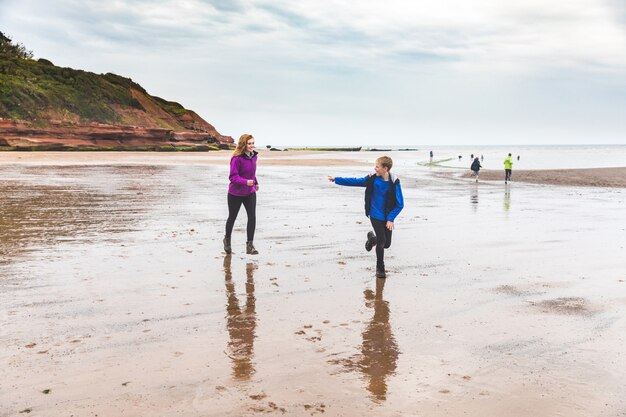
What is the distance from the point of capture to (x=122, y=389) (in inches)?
161

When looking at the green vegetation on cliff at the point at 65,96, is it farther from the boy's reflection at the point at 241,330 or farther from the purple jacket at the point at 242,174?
the boy's reflection at the point at 241,330

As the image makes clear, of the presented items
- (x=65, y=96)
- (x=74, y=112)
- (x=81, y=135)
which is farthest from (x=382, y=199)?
(x=65, y=96)

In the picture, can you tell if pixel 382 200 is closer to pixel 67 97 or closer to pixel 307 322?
pixel 307 322

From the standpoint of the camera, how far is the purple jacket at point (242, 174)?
9773mm

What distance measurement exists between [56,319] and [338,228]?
24.9ft

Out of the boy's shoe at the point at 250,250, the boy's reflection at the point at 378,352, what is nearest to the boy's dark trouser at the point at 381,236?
the boy's reflection at the point at 378,352

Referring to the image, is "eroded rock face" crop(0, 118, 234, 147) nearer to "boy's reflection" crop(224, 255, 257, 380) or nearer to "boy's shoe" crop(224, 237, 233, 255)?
"boy's shoe" crop(224, 237, 233, 255)

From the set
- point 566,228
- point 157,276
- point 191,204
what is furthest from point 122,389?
point 191,204

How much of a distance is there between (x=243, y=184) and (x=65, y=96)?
257ft

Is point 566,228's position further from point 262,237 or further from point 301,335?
point 301,335

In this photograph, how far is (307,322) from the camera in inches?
228

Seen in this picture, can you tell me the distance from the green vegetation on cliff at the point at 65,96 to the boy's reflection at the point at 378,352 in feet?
234

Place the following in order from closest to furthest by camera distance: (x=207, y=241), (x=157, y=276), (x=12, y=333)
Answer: (x=12, y=333) < (x=157, y=276) < (x=207, y=241)

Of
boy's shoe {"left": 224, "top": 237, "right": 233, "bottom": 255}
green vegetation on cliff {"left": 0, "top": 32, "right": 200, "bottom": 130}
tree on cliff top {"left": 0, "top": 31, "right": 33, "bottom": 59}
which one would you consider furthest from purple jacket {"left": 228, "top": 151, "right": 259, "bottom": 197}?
tree on cliff top {"left": 0, "top": 31, "right": 33, "bottom": 59}
